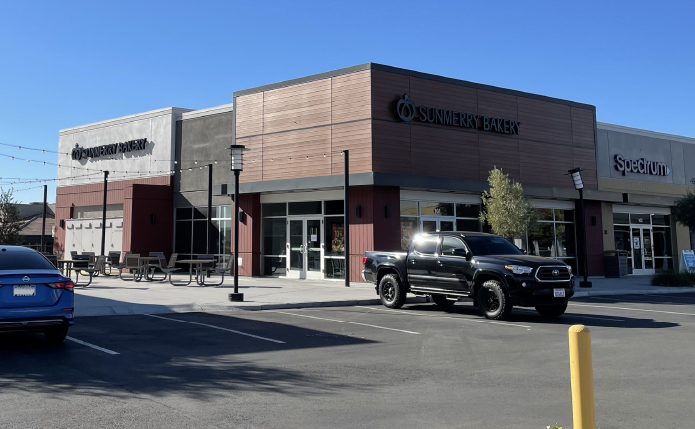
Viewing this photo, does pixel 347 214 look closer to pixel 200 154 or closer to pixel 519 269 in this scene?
pixel 519 269

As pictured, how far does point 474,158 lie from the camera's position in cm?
2355

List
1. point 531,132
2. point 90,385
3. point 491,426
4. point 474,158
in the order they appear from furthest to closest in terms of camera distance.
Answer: point 531,132 → point 474,158 → point 90,385 → point 491,426

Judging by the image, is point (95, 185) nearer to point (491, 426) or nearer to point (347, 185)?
point (347, 185)

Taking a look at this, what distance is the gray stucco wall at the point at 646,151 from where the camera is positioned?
94.1ft

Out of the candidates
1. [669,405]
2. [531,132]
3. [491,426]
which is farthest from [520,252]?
[531,132]

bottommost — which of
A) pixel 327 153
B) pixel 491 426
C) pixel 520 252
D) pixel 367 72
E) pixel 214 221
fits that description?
pixel 491 426

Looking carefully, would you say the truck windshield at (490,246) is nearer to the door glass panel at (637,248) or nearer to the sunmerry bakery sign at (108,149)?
the door glass panel at (637,248)

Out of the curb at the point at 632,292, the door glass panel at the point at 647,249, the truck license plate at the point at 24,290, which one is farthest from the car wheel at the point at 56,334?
the door glass panel at the point at 647,249

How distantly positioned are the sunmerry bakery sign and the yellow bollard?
2942 centimetres

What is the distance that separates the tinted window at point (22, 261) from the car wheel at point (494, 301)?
27.4 ft

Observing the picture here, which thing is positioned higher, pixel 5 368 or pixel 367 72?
pixel 367 72

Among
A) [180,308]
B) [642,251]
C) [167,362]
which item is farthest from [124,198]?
[642,251]

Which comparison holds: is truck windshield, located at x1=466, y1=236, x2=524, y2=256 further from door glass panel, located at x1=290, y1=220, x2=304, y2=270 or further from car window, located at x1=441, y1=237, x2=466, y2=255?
door glass panel, located at x1=290, y1=220, x2=304, y2=270

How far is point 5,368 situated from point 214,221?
2024 centimetres
